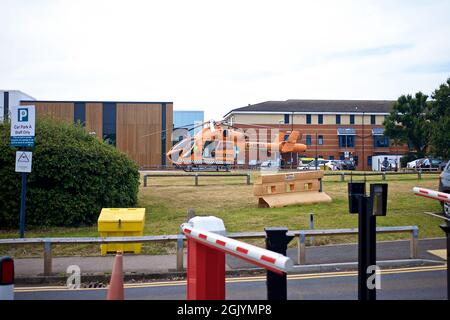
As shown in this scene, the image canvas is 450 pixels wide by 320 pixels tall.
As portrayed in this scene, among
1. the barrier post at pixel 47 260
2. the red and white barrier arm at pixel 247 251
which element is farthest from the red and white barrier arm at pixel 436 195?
the barrier post at pixel 47 260

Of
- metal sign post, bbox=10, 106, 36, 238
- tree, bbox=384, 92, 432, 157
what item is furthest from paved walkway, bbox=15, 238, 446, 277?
tree, bbox=384, 92, 432, 157

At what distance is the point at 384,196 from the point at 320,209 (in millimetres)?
12626

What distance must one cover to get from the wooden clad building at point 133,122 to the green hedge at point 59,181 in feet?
137

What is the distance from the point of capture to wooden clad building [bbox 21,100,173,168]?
58062mm

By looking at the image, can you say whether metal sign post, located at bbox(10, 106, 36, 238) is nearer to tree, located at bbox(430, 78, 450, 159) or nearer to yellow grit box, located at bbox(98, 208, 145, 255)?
yellow grit box, located at bbox(98, 208, 145, 255)

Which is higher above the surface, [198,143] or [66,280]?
[198,143]

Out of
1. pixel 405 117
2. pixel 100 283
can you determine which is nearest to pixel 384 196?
pixel 100 283

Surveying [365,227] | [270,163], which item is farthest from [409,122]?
[365,227]

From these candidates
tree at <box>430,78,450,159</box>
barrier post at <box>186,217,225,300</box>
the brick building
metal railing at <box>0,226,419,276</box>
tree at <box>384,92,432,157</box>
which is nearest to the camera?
barrier post at <box>186,217,225,300</box>

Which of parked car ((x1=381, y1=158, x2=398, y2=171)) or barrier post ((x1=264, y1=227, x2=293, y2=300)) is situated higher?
parked car ((x1=381, y1=158, x2=398, y2=171))

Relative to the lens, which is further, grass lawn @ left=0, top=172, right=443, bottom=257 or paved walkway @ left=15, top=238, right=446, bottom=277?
grass lawn @ left=0, top=172, right=443, bottom=257

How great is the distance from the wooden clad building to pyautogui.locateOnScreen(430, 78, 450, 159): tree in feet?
93.7

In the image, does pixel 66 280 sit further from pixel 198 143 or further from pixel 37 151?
pixel 198 143
